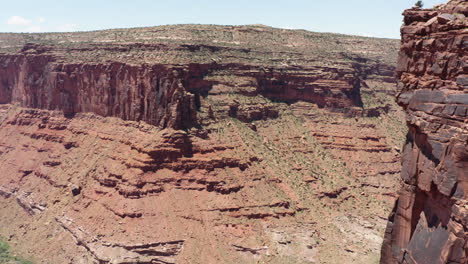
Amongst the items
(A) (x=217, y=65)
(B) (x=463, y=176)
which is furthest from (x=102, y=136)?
(B) (x=463, y=176)

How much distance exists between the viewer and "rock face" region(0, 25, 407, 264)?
5172 cm

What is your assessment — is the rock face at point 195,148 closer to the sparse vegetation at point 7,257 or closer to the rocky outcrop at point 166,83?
the rocky outcrop at point 166,83

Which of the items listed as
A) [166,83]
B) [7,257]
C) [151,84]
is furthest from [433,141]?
[7,257]

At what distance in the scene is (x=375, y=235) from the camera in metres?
54.9

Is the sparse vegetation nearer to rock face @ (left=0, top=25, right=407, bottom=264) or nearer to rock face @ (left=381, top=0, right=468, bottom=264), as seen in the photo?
rock face @ (left=0, top=25, right=407, bottom=264)

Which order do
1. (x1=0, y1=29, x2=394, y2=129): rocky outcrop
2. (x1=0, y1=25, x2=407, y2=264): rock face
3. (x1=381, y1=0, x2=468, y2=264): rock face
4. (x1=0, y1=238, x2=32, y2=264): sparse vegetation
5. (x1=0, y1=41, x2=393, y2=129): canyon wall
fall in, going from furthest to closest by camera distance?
1. (x1=0, y1=29, x2=394, y2=129): rocky outcrop
2. (x1=0, y1=41, x2=393, y2=129): canyon wall
3. (x1=0, y1=238, x2=32, y2=264): sparse vegetation
4. (x1=0, y1=25, x2=407, y2=264): rock face
5. (x1=381, y1=0, x2=468, y2=264): rock face

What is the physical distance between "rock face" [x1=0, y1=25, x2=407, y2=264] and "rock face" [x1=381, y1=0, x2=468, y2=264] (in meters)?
37.2

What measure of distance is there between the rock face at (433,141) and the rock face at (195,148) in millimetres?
37244

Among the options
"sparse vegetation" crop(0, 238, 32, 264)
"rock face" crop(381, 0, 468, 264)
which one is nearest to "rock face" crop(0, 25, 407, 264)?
"sparse vegetation" crop(0, 238, 32, 264)

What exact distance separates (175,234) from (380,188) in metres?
31.3

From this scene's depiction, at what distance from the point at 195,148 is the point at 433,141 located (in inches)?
1820

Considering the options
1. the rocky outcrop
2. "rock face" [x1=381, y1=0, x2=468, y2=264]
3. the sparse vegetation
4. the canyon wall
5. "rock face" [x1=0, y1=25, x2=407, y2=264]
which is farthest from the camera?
the rocky outcrop

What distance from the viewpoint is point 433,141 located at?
38.3 ft

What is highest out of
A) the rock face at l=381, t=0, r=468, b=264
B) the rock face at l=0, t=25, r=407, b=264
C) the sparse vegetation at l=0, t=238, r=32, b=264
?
the rock face at l=381, t=0, r=468, b=264
